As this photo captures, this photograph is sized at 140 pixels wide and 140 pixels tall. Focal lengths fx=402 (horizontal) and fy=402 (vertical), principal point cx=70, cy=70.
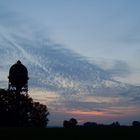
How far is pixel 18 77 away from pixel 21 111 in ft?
30.5

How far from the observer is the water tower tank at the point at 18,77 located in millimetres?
73562

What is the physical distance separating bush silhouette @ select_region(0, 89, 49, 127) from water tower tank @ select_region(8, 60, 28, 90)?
2589 millimetres

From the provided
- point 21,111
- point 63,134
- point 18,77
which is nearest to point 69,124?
point 18,77

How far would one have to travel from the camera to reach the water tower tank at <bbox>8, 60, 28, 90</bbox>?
73.6 meters

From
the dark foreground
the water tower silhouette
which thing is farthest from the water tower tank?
the dark foreground

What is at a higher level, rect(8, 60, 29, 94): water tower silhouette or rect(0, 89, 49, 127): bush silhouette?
rect(8, 60, 29, 94): water tower silhouette

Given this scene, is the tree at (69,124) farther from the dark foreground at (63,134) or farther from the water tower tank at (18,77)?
the dark foreground at (63,134)

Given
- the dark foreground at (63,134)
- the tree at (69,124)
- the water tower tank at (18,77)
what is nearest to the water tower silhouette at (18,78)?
the water tower tank at (18,77)

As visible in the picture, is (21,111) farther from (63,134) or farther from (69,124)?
(63,134)

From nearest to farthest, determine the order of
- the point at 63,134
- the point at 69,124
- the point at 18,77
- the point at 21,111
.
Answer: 1. the point at 63,134
2. the point at 69,124
3. the point at 18,77
4. the point at 21,111

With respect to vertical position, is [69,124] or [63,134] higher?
[69,124]

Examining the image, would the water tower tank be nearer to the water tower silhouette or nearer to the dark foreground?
the water tower silhouette

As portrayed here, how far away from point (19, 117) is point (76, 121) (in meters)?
11.7

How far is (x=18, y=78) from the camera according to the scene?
242 feet
